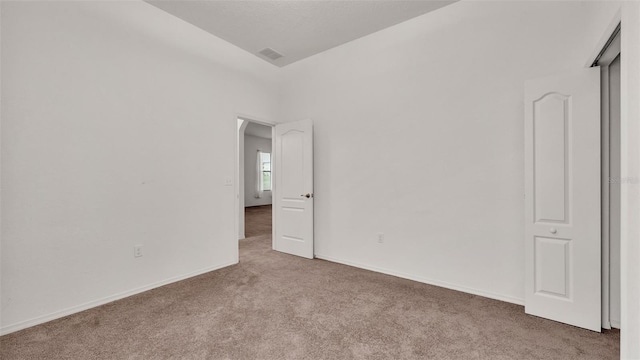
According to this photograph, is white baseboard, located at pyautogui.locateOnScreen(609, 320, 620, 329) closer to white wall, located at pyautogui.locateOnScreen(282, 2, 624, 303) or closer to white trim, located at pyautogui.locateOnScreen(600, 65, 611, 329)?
white trim, located at pyautogui.locateOnScreen(600, 65, 611, 329)

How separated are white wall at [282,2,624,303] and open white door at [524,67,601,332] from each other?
21cm

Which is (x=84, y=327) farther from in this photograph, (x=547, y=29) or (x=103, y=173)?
(x=547, y=29)

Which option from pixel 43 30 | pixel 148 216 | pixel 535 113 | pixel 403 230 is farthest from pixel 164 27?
pixel 535 113

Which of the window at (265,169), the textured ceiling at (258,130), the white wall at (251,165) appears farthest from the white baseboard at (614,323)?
the window at (265,169)

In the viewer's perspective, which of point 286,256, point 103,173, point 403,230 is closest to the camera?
point 103,173

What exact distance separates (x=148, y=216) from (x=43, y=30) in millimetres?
1765

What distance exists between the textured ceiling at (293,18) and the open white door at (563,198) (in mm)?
1458

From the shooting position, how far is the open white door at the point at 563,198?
197 centimetres

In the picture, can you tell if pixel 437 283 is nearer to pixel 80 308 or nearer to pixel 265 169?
pixel 80 308

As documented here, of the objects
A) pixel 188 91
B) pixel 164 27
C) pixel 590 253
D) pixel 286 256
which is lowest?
pixel 286 256

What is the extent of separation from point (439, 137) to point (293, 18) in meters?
2.07

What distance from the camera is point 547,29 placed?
2.26 metres

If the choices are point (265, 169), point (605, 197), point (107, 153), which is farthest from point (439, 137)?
point (265, 169)

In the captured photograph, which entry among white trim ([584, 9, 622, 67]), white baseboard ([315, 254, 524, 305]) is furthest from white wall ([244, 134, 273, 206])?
white trim ([584, 9, 622, 67])
